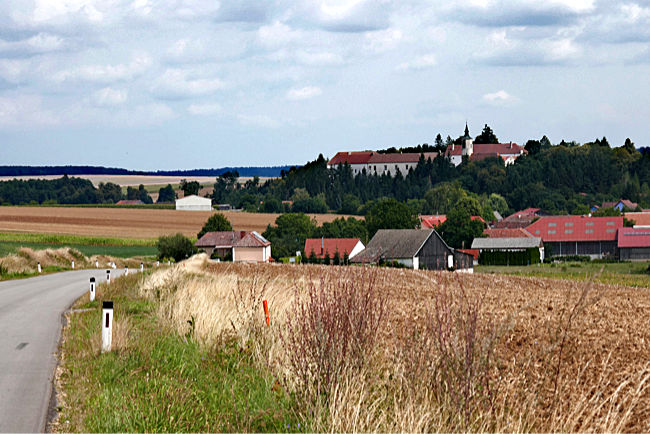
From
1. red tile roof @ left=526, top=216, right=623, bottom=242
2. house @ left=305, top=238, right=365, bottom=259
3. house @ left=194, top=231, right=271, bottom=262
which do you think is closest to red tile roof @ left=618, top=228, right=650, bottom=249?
red tile roof @ left=526, top=216, right=623, bottom=242

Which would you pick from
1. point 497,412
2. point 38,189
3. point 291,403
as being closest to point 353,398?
point 291,403

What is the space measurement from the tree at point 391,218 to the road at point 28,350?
89906 mm

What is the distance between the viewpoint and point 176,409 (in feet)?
25.4

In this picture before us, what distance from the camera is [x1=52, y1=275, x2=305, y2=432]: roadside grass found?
24.3ft

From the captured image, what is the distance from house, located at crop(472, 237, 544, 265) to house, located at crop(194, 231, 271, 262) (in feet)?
92.6

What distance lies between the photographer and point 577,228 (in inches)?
4808

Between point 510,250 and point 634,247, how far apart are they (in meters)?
17.4

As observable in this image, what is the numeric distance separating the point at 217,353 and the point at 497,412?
200 inches

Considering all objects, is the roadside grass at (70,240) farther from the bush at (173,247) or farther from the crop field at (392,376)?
the crop field at (392,376)

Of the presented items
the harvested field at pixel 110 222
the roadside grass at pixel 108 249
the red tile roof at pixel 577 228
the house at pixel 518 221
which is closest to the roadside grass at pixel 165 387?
the roadside grass at pixel 108 249

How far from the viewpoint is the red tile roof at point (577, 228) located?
392 feet

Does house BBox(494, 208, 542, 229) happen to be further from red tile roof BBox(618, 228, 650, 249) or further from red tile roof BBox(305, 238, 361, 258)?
red tile roof BBox(305, 238, 361, 258)

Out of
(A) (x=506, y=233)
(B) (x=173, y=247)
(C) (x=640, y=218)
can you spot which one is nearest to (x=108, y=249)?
(B) (x=173, y=247)

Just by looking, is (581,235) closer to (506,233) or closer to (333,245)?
(506,233)
